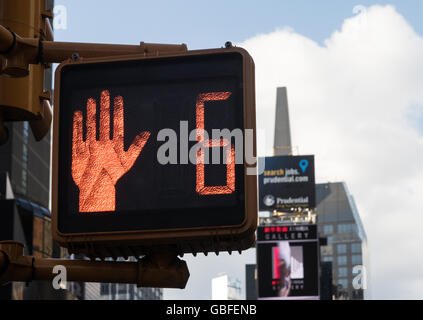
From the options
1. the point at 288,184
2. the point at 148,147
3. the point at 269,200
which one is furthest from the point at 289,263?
the point at 148,147

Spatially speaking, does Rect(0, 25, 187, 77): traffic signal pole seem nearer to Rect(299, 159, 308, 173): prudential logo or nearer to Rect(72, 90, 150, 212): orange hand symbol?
Rect(72, 90, 150, 212): orange hand symbol

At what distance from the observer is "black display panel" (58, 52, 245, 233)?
5137mm

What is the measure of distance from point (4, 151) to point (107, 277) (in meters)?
76.3

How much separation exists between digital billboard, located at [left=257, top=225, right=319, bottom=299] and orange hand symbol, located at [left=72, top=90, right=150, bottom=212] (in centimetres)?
7974

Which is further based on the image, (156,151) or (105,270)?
(105,270)

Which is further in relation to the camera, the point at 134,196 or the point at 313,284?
the point at 313,284

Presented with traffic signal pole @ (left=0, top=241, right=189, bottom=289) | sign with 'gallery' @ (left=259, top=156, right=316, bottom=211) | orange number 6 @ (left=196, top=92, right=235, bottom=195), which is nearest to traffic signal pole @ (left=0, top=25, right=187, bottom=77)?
orange number 6 @ (left=196, top=92, right=235, bottom=195)

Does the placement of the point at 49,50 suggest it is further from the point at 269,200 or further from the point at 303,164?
the point at 303,164

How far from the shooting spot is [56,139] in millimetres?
5344

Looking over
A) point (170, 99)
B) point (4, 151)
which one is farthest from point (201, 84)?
point (4, 151)

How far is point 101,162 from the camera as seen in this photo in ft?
17.2

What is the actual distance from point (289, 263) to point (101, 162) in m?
81.0

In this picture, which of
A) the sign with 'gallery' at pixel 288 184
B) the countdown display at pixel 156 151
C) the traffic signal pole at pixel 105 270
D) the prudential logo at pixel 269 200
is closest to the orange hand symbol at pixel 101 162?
the countdown display at pixel 156 151
